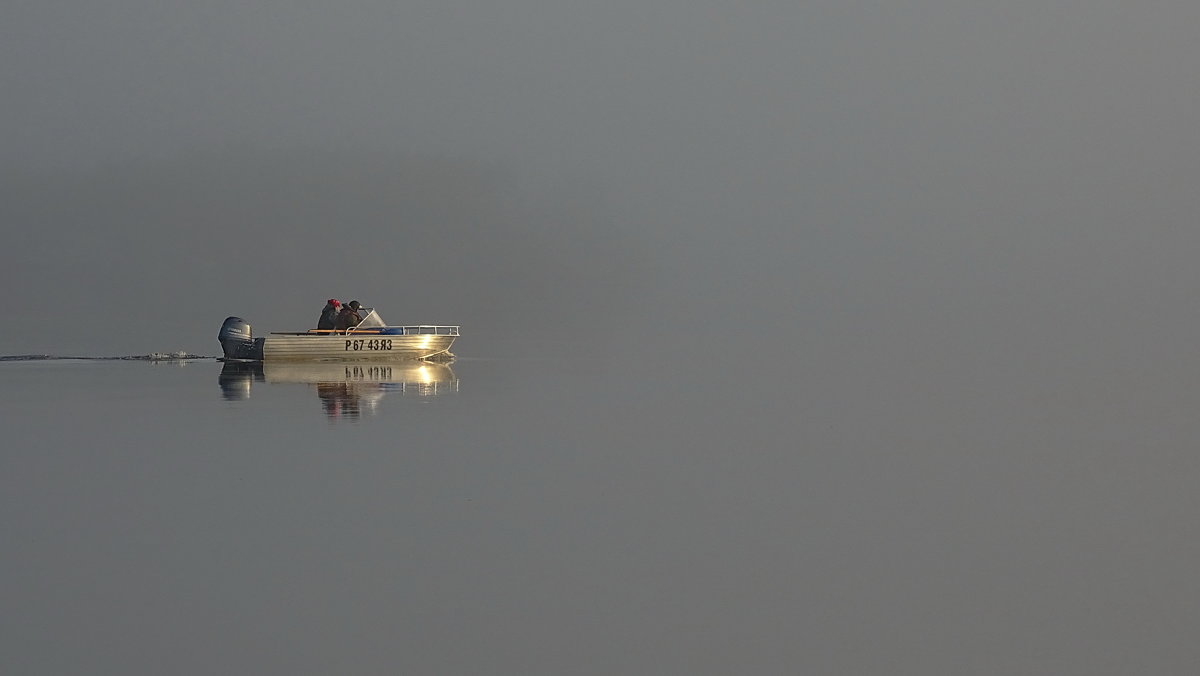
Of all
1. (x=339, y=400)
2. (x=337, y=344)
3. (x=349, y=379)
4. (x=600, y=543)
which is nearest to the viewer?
(x=600, y=543)

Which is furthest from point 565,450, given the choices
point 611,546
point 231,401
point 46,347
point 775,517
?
point 46,347

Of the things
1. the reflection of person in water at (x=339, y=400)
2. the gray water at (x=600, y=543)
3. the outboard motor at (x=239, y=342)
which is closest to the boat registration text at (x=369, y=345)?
the outboard motor at (x=239, y=342)

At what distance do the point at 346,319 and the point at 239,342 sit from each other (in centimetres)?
477

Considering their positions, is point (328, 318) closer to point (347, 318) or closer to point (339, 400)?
point (347, 318)

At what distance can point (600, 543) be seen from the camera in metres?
16.5

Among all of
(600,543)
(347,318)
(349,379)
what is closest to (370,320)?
(347,318)

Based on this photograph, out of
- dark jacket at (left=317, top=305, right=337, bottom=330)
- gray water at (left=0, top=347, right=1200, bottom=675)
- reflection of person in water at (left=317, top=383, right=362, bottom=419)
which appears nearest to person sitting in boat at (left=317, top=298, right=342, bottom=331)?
dark jacket at (left=317, top=305, right=337, bottom=330)

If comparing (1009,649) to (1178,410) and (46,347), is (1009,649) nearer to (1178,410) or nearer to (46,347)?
(1178,410)

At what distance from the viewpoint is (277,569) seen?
1472cm

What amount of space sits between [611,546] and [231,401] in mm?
25418

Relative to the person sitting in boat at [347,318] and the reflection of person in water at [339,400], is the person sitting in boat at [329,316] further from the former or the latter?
the reflection of person in water at [339,400]

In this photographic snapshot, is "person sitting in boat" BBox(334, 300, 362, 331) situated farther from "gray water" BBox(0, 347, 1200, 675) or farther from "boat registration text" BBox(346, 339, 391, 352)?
"gray water" BBox(0, 347, 1200, 675)

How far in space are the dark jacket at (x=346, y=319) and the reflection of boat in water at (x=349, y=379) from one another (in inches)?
64.4

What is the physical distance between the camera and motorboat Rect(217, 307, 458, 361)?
5906cm
